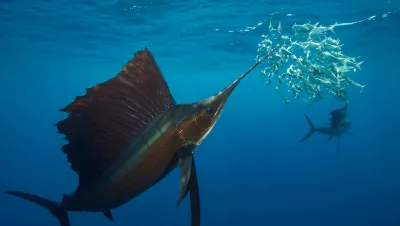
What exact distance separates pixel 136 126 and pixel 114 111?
0.19 metres

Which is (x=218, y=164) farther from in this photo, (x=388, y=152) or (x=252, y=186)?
(x=388, y=152)

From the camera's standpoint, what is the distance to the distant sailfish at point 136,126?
2.12 metres

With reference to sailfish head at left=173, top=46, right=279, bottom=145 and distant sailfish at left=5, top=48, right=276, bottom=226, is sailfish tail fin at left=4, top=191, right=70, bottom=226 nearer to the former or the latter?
distant sailfish at left=5, top=48, right=276, bottom=226

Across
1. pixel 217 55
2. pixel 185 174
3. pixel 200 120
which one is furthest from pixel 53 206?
pixel 217 55

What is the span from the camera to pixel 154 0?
49.1ft

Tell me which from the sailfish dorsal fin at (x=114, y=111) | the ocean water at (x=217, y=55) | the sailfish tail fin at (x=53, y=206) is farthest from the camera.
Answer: the ocean water at (x=217, y=55)

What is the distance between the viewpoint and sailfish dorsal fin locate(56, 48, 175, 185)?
6.96 feet

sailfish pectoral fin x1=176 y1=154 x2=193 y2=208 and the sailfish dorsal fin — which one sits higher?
the sailfish dorsal fin

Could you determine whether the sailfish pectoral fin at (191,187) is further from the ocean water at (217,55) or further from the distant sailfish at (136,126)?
the ocean water at (217,55)

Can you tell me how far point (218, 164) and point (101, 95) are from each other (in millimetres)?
34317

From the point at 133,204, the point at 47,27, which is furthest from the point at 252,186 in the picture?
the point at 47,27

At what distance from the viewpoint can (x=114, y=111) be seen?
2.13m

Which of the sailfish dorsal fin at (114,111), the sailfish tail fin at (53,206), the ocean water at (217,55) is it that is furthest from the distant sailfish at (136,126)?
the ocean water at (217,55)

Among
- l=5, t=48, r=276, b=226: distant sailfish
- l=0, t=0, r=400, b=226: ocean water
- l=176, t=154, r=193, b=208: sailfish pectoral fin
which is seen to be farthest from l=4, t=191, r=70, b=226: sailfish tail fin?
l=0, t=0, r=400, b=226: ocean water
